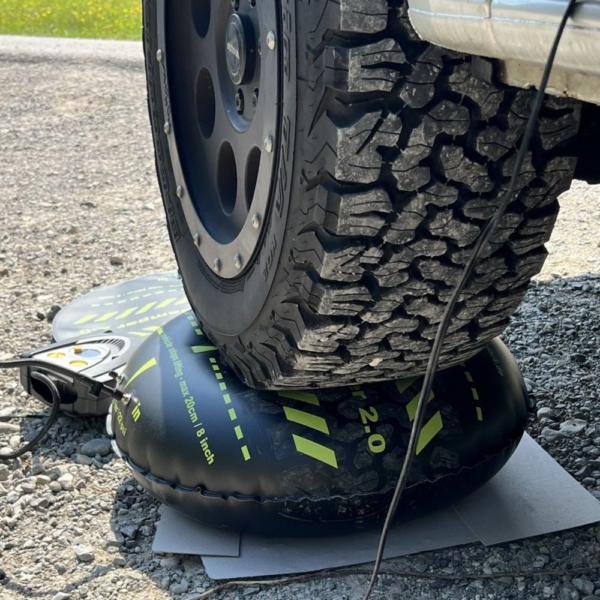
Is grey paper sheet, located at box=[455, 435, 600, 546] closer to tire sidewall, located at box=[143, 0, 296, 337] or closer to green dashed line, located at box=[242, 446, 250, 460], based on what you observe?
green dashed line, located at box=[242, 446, 250, 460]

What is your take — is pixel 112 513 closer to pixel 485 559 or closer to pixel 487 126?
pixel 485 559

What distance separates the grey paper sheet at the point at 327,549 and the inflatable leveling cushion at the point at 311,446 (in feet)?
0.15

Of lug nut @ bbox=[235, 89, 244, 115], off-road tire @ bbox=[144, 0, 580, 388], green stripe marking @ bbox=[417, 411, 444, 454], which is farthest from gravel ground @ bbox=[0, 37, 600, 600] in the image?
lug nut @ bbox=[235, 89, 244, 115]

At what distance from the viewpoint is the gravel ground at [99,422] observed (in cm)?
163

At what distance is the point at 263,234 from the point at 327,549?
0.61m

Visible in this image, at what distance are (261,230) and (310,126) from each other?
29 centimetres

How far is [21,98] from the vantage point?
5840 millimetres

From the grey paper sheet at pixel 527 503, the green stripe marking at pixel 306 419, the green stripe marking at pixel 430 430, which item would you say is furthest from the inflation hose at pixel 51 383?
the grey paper sheet at pixel 527 503

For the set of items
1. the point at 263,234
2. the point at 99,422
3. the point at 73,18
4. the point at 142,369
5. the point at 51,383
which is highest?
the point at 263,234

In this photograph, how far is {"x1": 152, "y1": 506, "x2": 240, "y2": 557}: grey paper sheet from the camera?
1700mm

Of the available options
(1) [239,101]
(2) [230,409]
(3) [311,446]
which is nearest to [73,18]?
(1) [239,101]

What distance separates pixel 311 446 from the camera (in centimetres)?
164

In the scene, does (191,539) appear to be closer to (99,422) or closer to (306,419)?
(306,419)

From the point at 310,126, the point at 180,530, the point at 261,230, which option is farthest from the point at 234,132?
the point at 180,530
